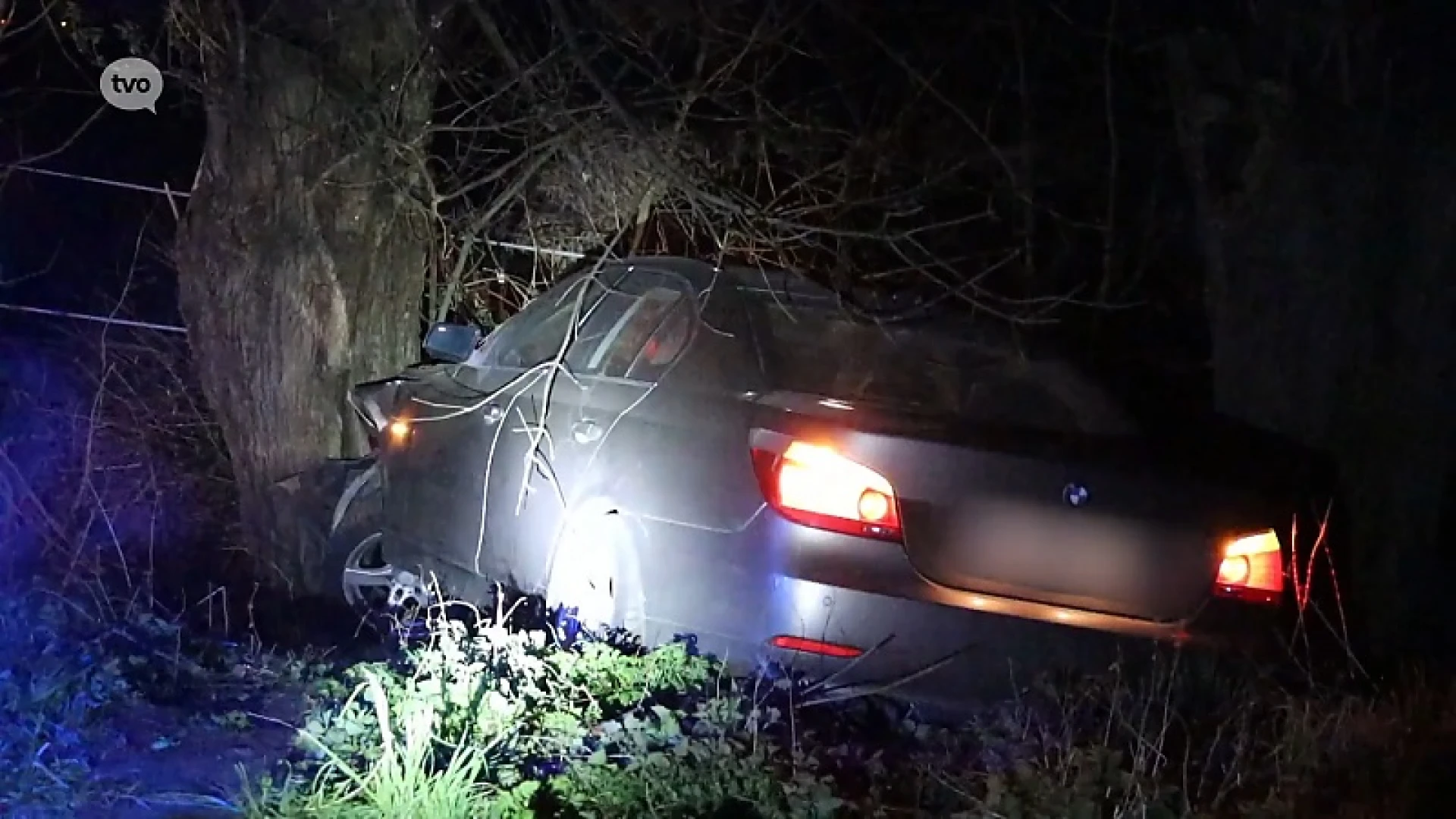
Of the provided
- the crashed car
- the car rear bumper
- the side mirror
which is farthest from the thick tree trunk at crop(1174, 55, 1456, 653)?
the side mirror

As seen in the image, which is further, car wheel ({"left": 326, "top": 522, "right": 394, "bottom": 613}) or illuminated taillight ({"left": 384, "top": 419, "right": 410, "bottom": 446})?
car wheel ({"left": 326, "top": 522, "right": 394, "bottom": 613})

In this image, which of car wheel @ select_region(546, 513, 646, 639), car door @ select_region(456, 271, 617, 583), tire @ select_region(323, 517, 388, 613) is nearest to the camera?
car wheel @ select_region(546, 513, 646, 639)

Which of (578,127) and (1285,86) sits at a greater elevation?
(1285,86)

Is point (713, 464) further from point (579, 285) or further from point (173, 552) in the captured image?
point (173, 552)

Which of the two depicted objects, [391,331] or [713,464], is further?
[391,331]

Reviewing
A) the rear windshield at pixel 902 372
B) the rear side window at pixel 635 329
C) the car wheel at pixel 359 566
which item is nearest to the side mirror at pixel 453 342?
the rear side window at pixel 635 329

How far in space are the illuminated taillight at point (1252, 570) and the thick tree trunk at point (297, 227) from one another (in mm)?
3900

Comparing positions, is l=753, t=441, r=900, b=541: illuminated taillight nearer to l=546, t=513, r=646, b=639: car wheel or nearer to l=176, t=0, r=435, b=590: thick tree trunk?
l=546, t=513, r=646, b=639: car wheel

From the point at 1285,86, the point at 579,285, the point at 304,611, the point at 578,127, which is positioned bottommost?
the point at 304,611

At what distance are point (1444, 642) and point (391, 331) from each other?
4.79 metres

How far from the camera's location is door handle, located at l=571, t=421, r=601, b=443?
18.4ft

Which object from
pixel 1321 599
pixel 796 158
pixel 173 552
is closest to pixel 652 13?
pixel 796 158

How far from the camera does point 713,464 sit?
199 inches

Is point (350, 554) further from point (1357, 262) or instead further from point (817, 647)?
point (1357, 262)
